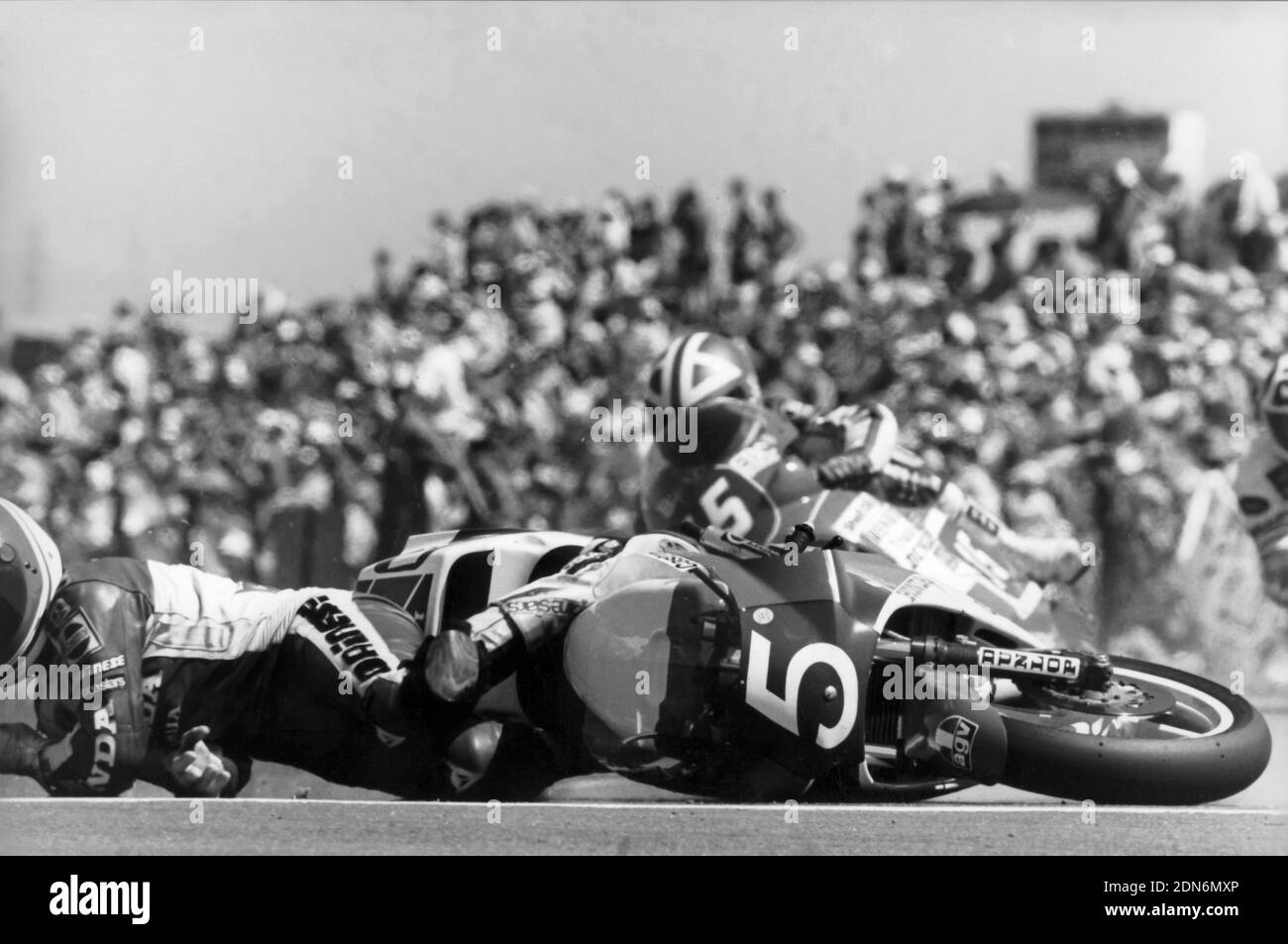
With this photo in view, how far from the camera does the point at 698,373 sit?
22.9 feet

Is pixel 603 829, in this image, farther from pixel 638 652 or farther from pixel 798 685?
pixel 798 685

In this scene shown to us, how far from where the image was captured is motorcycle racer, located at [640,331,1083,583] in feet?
21.5

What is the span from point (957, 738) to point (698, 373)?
2625 millimetres

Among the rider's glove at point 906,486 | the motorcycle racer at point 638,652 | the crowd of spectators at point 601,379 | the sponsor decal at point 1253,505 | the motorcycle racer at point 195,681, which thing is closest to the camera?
the motorcycle racer at point 638,652

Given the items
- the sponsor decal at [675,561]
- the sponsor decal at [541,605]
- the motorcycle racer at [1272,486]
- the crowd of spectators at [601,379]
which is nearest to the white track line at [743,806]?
the sponsor decal at [541,605]

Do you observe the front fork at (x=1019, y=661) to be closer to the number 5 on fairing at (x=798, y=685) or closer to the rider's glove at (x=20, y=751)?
the number 5 on fairing at (x=798, y=685)

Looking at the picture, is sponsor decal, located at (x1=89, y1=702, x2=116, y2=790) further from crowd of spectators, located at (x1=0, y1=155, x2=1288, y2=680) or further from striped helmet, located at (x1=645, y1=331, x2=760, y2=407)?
crowd of spectators, located at (x1=0, y1=155, x2=1288, y2=680)

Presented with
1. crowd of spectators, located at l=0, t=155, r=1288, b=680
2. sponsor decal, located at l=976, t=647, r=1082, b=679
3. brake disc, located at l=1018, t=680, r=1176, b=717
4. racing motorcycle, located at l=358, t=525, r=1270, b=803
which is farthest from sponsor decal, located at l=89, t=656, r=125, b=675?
crowd of spectators, located at l=0, t=155, r=1288, b=680

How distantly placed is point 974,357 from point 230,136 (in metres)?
4.21

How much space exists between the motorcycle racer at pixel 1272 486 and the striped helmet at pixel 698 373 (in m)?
2.10

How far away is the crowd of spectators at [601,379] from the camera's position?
29.5 ft

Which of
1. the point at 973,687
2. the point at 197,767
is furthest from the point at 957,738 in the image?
the point at 197,767

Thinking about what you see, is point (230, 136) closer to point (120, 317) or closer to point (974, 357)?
point (120, 317)
